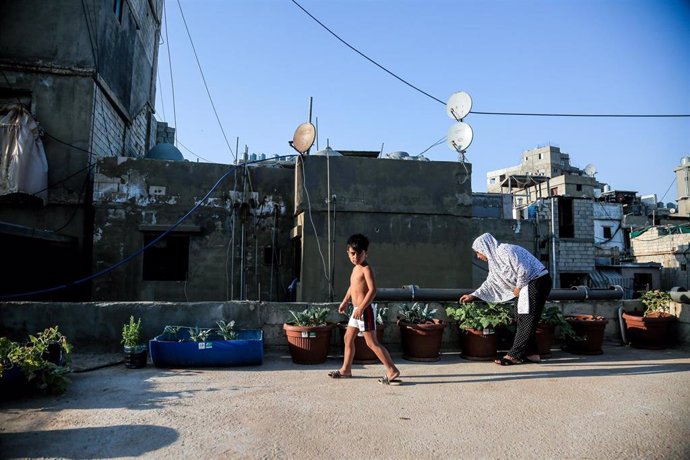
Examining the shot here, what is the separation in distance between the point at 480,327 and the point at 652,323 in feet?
9.57

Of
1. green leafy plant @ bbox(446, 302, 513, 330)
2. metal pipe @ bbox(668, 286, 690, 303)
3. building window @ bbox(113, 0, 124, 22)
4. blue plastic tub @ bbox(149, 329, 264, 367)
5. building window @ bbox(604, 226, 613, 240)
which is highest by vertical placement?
building window @ bbox(113, 0, 124, 22)

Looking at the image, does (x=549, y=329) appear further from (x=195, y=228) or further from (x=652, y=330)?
(x=195, y=228)

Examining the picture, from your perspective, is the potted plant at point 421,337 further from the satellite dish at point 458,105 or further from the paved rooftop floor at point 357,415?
the satellite dish at point 458,105

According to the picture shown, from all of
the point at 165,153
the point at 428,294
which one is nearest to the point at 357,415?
the point at 428,294

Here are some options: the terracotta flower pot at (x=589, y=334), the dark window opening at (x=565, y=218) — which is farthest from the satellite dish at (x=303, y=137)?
the dark window opening at (x=565, y=218)

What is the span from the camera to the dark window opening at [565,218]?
27.0 meters

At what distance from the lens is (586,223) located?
26891 millimetres

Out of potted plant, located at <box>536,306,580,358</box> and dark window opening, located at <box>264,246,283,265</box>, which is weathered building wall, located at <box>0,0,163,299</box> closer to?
dark window opening, located at <box>264,246,283,265</box>

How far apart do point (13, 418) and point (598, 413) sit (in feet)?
15.5

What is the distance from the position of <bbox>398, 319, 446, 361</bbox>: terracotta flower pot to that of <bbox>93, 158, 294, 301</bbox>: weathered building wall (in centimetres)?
665

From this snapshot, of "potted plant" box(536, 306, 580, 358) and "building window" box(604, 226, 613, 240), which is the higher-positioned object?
"building window" box(604, 226, 613, 240)

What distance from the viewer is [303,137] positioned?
11.0 m

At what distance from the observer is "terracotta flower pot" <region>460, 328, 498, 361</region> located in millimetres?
5824

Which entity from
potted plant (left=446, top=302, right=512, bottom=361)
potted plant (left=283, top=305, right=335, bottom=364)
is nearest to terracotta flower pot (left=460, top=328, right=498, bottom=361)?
potted plant (left=446, top=302, right=512, bottom=361)
